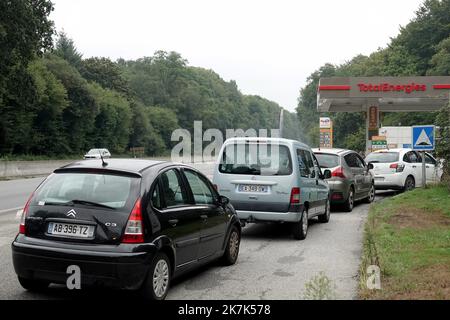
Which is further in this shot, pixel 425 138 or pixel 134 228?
pixel 425 138

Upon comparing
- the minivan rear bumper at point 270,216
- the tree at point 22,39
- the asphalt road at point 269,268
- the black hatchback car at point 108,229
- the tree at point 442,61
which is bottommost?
the asphalt road at point 269,268

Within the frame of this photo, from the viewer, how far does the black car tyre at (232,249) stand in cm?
822

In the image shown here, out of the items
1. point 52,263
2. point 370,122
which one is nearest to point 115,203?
point 52,263

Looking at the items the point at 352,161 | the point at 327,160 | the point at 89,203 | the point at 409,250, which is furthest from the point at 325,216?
the point at 89,203

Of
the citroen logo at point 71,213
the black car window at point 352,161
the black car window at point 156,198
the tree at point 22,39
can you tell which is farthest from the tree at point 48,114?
the citroen logo at point 71,213

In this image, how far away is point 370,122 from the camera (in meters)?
33.7

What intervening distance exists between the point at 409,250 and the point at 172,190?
3.92 meters

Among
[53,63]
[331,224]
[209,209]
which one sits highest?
[53,63]

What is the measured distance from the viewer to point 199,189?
7566 millimetres

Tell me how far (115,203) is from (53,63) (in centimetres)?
5399

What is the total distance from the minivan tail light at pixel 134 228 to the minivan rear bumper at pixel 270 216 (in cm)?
485

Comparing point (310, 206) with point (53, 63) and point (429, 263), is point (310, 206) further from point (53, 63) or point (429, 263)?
point (53, 63)

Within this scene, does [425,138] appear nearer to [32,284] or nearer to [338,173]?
[338,173]

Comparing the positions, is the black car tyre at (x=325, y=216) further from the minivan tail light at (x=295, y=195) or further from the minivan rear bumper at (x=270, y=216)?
the minivan tail light at (x=295, y=195)
